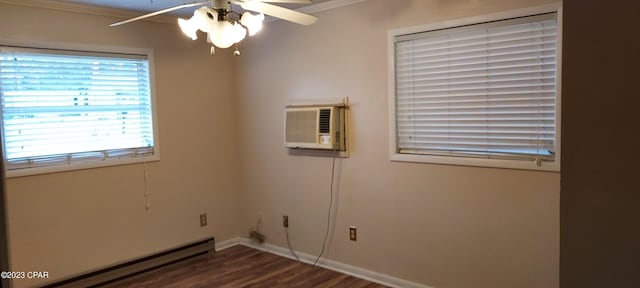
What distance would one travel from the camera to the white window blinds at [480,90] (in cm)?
262

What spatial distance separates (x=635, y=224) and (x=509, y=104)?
201 cm

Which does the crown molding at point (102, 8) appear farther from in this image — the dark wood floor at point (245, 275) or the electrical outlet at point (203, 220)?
the dark wood floor at point (245, 275)

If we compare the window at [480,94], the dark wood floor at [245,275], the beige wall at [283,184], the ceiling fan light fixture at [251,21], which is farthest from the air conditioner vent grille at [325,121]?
the ceiling fan light fixture at [251,21]

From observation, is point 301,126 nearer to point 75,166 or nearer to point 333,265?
point 333,265

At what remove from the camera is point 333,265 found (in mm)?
3828

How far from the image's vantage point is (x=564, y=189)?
0.95 m

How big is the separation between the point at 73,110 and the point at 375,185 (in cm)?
238

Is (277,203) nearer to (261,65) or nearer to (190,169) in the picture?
(190,169)

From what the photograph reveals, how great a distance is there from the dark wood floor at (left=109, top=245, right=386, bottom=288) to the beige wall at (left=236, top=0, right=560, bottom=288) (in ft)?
0.61

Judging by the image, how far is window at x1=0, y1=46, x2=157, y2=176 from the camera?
3186mm

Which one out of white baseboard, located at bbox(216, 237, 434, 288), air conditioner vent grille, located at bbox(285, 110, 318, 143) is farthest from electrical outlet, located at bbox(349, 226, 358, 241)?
air conditioner vent grille, located at bbox(285, 110, 318, 143)

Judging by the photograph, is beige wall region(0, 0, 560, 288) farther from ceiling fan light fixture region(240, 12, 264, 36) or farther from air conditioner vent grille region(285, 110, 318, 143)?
ceiling fan light fixture region(240, 12, 264, 36)

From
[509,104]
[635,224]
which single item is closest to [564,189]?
[635,224]

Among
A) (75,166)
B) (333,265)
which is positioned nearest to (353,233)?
(333,265)
